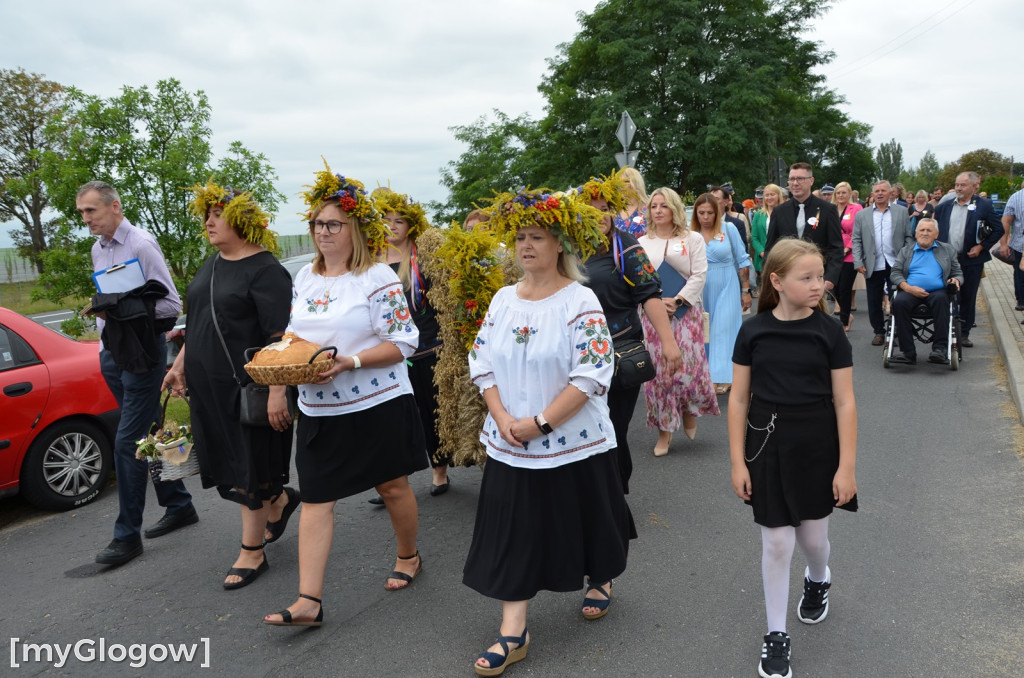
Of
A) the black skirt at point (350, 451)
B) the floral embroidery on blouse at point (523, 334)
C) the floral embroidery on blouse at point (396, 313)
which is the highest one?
the floral embroidery on blouse at point (396, 313)

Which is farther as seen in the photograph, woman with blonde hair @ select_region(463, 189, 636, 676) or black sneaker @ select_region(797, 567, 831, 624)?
black sneaker @ select_region(797, 567, 831, 624)

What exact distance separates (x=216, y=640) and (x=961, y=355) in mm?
8787

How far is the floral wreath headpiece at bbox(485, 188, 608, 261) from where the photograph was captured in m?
3.39

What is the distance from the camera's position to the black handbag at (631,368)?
4.27 meters

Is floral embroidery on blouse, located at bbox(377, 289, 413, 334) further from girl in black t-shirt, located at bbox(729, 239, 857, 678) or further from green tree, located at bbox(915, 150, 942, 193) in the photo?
green tree, located at bbox(915, 150, 942, 193)

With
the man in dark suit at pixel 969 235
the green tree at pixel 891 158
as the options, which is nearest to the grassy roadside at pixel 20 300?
the man in dark suit at pixel 969 235

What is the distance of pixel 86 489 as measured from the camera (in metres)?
5.97

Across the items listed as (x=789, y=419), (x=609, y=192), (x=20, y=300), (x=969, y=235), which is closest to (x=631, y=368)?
(x=609, y=192)

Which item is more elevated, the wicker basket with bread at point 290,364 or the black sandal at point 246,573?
the wicker basket with bread at point 290,364

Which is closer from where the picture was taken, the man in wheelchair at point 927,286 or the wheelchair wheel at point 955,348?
the wheelchair wheel at point 955,348

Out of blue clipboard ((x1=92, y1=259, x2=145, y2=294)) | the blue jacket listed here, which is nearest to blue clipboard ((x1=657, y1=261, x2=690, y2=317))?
blue clipboard ((x1=92, y1=259, x2=145, y2=294))

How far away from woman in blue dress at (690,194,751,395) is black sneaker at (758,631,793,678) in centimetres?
446

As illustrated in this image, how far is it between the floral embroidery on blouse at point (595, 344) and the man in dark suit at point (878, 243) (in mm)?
7617

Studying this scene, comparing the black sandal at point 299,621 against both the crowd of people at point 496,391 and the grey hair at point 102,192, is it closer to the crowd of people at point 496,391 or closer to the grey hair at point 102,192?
the crowd of people at point 496,391
